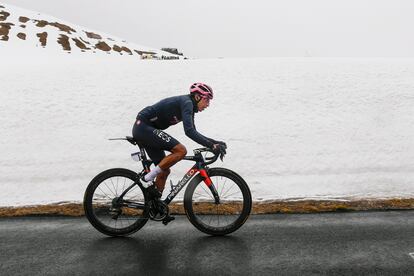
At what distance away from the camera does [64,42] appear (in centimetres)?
6109

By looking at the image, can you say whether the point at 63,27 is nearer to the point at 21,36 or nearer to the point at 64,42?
the point at 64,42

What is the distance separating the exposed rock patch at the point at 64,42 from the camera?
58362 mm

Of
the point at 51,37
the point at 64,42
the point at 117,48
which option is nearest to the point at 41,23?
the point at 51,37

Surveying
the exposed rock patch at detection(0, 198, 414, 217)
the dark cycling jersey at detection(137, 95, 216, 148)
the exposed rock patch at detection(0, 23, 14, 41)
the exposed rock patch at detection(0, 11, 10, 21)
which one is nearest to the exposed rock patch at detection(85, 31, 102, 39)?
the exposed rock patch at detection(0, 23, 14, 41)

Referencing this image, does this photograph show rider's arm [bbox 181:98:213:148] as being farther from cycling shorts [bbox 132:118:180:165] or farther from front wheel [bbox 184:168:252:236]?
front wheel [bbox 184:168:252:236]

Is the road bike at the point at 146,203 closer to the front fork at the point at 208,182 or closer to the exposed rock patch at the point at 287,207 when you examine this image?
the front fork at the point at 208,182

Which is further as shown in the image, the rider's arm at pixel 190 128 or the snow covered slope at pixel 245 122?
the snow covered slope at pixel 245 122

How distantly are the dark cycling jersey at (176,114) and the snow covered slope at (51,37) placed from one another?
152 feet

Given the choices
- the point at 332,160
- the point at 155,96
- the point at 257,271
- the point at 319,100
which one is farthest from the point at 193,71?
the point at 257,271

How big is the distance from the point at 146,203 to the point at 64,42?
6219cm

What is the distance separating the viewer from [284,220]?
18.9 feet

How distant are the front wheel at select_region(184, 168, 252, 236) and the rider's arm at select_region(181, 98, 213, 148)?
459mm

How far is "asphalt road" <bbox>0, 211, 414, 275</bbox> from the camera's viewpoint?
3996 mm

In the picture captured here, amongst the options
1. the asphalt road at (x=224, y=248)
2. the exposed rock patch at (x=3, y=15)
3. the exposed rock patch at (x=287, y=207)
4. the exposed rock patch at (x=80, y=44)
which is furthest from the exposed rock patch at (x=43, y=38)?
the asphalt road at (x=224, y=248)
